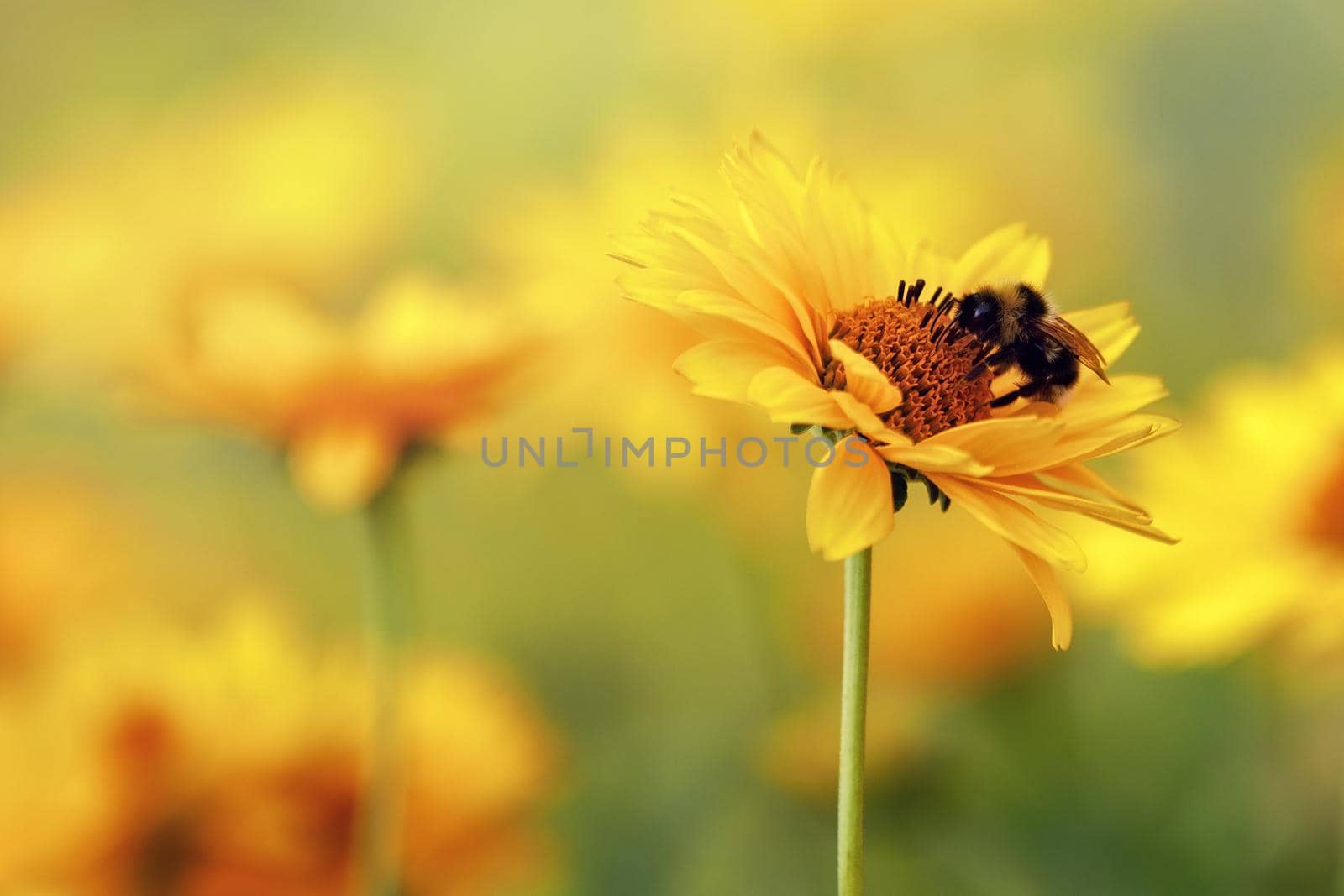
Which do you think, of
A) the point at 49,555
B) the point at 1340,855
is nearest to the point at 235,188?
the point at 49,555

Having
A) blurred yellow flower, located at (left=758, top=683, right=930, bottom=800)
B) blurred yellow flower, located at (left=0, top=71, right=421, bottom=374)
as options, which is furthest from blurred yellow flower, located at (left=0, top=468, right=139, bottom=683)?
blurred yellow flower, located at (left=758, top=683, right=930, bottom=800)

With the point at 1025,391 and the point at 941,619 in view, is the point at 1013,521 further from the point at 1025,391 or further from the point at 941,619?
the point at 941,619

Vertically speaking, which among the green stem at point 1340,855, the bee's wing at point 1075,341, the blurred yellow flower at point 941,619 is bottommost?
the green stem at point 1340,855

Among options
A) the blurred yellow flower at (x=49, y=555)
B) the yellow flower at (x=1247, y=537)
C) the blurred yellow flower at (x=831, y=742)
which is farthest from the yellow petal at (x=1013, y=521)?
the blurred yellow flower at (x=49, y=555)

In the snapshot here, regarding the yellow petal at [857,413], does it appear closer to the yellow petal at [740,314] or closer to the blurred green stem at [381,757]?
the yellow petal at [740,314]

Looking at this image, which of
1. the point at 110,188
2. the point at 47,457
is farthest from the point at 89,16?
the point at 47,457

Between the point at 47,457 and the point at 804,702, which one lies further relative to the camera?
the point at 47,457

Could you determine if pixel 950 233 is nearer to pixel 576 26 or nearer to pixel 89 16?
pixel 576 26
